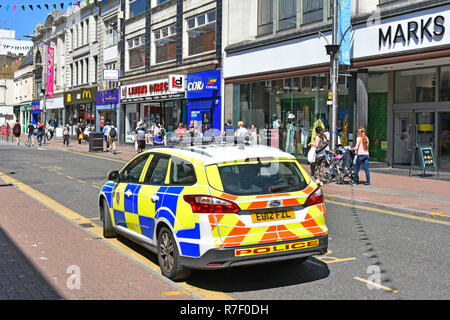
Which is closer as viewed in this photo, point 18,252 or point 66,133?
point 18,252

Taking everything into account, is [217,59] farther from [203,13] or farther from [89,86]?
[89,86]

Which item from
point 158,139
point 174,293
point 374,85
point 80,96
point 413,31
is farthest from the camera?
point 80,96

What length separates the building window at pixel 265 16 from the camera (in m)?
25.1

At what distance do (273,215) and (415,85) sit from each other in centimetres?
1615

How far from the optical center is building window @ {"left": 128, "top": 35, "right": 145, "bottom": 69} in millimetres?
37625

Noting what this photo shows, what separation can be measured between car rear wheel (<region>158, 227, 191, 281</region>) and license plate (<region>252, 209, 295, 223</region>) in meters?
0.96

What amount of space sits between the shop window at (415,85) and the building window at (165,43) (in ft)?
55.4

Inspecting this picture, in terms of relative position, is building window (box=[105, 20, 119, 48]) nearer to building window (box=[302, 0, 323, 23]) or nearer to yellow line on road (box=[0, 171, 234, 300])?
building window (box=[302, 0, 323, 23])

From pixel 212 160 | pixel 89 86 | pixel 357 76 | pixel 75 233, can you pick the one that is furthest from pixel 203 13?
pixel 212 160

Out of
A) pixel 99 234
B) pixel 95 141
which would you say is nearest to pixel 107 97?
pixel 95 141

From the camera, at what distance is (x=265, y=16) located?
25.5m

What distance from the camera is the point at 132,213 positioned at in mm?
6902

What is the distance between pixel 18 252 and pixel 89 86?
139 feet

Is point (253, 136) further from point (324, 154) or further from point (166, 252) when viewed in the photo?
point (324, 154)
